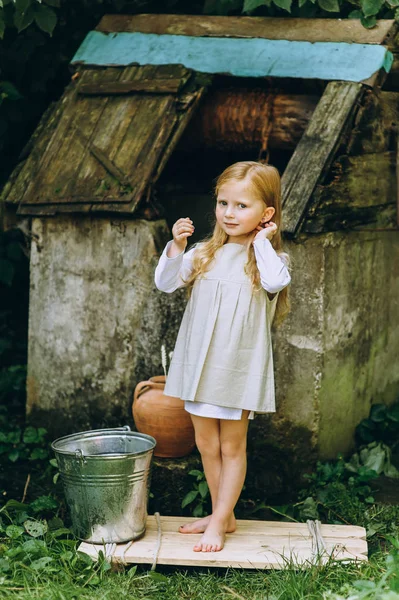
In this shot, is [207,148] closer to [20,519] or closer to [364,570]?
[20,519]

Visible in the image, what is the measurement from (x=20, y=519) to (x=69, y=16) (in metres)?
3.81

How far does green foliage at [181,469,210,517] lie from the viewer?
16.1 ft

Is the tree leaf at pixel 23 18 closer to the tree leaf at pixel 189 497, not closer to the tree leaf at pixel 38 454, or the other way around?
the tree leaf at pixel 38 454

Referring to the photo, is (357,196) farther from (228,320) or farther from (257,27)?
(228,320)

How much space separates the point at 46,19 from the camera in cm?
588

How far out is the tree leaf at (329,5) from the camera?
5.72m

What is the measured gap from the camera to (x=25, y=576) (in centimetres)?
401

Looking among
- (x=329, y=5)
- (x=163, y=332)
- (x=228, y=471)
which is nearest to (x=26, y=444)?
(x=163, y=332)

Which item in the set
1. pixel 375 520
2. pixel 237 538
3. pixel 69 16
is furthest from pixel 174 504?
pixel 69 16

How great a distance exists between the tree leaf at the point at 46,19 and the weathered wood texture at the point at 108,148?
413 mm

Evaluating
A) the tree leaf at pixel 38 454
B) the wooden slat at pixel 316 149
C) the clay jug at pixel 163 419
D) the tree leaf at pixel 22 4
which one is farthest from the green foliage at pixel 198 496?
the tree leaf at pixel 22 4

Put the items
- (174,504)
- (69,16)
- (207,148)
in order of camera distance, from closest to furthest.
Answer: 1. (174,504)
2. (207,148)
3. (69,16)

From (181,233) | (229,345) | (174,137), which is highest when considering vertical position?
(174,137)

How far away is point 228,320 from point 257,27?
251 cm
